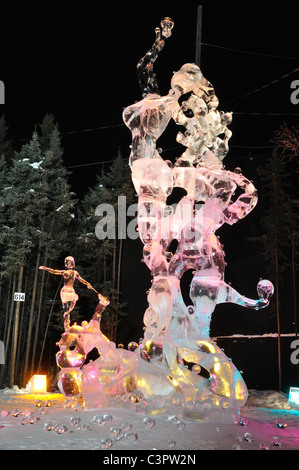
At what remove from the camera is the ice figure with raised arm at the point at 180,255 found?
6.18 meters

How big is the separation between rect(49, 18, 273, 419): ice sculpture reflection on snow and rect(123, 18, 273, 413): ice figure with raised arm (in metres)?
0.01

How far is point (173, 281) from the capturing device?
21.7 feet

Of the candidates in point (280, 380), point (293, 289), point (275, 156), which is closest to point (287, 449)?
point (280, 380)

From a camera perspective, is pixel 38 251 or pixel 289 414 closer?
pixel 289 414

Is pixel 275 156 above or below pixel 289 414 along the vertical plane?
above

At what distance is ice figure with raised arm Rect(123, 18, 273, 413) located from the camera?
6.18 meters

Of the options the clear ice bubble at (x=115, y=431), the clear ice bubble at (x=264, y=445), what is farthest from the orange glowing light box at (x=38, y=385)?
the clear ice bubble at (x=264, y=445)

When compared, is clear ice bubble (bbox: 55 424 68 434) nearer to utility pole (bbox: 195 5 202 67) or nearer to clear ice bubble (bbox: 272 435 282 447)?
clear ice bubble (bbox: 272 435 282 447)

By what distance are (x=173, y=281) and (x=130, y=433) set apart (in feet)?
7.82

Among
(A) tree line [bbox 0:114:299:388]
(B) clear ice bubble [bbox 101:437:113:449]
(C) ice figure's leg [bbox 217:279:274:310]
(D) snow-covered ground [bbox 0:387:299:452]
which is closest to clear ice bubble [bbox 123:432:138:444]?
(D) snow-covered ground [bbox 0:387:299:452]

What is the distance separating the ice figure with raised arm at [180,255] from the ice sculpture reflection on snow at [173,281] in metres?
0.01

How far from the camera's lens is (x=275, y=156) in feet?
41.3

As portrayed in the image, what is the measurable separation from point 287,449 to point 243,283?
26.4ft
